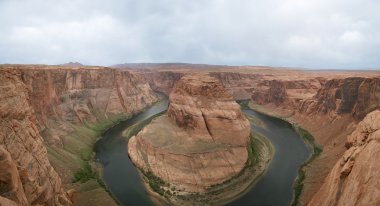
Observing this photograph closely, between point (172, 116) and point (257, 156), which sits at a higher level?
point (172, 116)

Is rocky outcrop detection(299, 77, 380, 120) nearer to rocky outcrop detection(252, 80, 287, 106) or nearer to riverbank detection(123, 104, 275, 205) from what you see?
rocky outcrop detection(252, 80, 287, 106)

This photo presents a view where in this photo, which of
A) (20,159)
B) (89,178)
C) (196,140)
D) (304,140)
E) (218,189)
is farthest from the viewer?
(304,140)

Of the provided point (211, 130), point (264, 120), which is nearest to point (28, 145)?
point (211, 130)

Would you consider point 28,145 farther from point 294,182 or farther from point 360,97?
point 360,97

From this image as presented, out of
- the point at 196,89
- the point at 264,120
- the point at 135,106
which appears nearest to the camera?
the point at 196,89

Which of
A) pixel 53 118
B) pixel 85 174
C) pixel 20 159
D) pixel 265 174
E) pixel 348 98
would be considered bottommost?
pixel 265 174

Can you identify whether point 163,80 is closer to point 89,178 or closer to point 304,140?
point 304,140

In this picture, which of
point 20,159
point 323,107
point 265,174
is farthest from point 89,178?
point 323,107
